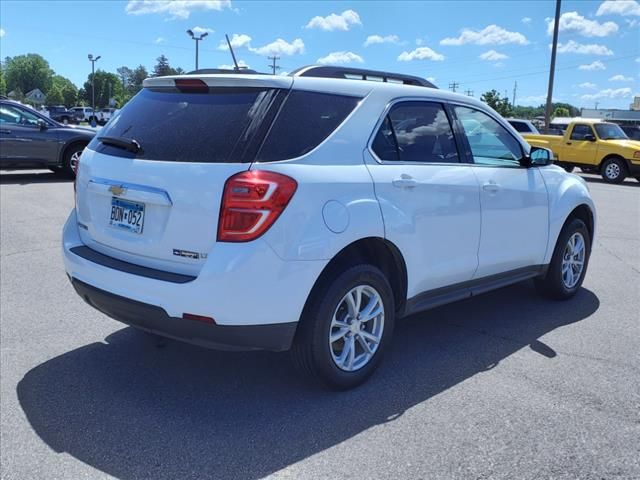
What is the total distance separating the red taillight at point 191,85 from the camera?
11.7 ft

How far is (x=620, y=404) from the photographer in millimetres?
3645

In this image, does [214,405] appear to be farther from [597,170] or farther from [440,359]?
[597,170]

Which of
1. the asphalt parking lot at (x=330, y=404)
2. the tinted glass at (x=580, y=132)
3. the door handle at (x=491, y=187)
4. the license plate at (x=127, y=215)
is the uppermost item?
the tinted glass at (x=580, y=132)

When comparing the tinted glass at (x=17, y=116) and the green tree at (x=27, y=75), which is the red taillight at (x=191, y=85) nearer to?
the tinted glass at (x=17, y=116)

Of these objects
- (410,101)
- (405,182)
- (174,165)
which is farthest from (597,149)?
(174,165)

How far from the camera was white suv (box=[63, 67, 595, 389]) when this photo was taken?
10.3 feet

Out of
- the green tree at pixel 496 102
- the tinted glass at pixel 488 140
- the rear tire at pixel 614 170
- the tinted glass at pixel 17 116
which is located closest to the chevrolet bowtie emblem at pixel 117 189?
the tinted glass at pixel 488 140

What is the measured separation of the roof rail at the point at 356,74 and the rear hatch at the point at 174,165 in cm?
65

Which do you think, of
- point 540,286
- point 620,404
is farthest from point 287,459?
point 540,286

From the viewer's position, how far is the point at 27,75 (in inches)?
6230

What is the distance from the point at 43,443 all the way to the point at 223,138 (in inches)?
69.9

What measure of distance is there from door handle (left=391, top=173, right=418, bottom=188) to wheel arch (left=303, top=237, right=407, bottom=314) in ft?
1.16

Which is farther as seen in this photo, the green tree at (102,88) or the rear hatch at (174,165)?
the green tree at (102,88)

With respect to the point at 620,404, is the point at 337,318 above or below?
above
